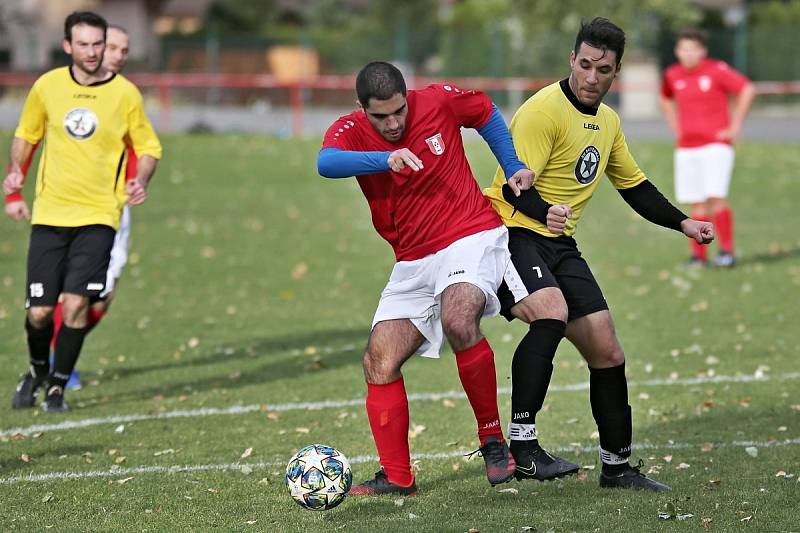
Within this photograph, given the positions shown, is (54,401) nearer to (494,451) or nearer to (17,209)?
(17,209)

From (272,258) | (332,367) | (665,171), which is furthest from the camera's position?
(665,171)

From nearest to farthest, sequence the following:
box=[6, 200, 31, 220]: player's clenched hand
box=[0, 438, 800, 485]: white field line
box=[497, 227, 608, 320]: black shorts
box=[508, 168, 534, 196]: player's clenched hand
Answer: box=[508, 168, 534, 196]: player's clenched hand, box=[497, 227, 608, 320]: black shorts, box=[0, 438, 800, 485]: white field line, box=[6, 200, 31, 220]: player's clenched hand

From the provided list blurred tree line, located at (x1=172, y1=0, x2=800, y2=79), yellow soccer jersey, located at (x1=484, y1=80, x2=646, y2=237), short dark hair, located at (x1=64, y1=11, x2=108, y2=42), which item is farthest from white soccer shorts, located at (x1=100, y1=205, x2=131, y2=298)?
blurred tree line, located at (x1=172, y1=0, x2=800, y2=79)

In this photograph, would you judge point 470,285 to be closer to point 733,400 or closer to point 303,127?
point 733,400

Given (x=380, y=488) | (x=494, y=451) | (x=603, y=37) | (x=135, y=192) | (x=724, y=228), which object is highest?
(x=603, y=37)

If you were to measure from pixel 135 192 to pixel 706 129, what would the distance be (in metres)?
8.24

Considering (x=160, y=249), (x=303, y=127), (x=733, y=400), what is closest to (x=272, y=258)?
(x=160, y=249)

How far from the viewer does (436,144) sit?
6.44 meters

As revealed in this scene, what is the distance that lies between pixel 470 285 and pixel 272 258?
1042 centimetres

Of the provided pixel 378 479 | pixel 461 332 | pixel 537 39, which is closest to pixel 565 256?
pixel 461 332

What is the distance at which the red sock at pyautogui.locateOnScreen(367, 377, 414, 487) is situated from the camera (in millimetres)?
6391

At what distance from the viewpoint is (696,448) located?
24.3ft

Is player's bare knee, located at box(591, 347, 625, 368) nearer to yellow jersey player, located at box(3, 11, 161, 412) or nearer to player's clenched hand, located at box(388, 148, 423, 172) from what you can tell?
player's clenched hand, located at box(388, 148, 423, 172)

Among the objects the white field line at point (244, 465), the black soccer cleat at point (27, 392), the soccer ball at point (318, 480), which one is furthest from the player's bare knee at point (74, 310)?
the soccer ball at point (318, 480)
